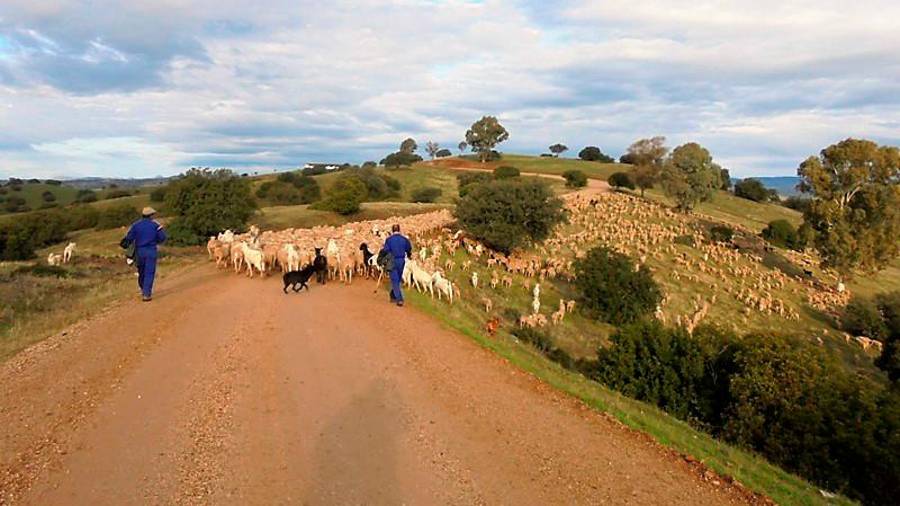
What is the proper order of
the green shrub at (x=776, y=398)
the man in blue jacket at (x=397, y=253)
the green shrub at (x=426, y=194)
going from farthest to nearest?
the green shrub at (x=426, y=194) → the man in blue jacket at (x=397, y=253) → the green shrub at (x=776, y=398)

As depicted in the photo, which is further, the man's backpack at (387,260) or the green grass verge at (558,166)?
the green grass verge at (558,166)

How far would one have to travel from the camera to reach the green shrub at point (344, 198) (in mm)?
60562

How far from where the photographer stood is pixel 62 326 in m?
13.2

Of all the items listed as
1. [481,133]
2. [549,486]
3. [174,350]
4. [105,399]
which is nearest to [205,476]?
[105,399]

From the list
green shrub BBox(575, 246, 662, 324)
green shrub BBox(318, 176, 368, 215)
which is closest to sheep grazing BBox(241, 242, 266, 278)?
green shrub BBox(575, 246, 662, 324)

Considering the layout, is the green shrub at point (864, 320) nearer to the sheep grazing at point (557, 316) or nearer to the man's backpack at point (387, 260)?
the sheep grazing at point (557, 316)

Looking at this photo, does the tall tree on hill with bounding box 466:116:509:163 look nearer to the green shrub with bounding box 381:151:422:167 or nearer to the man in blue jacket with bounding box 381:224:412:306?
the green shrub with bounding box 381:151:422:167

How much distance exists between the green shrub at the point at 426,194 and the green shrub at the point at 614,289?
2175 inches

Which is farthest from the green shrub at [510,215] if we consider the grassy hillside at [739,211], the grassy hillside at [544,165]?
the grassy hillside at [544,165]

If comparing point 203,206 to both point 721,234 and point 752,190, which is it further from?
point 752,190

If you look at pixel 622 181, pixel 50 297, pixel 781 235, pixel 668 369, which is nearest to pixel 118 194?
pixel 622 181

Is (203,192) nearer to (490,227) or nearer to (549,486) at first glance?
(490,227)

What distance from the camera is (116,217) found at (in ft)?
218

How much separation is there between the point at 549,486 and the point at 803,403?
825 centimetres
